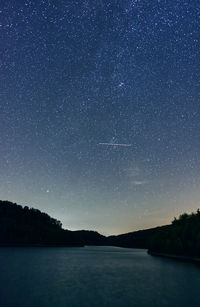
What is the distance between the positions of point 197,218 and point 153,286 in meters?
90.9

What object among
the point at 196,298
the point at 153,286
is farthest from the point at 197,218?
the point at 196,298

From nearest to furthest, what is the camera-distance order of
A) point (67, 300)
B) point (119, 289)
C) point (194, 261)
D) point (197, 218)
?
point (67, 300), point (119, 289), point (194, 261), point (197, 218)

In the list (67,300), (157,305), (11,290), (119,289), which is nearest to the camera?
(157,305)

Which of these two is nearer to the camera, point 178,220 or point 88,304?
point 88,304

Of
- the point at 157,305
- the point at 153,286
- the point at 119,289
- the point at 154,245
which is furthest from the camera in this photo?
the point at 154,245

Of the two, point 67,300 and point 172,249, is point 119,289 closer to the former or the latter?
point 67,300

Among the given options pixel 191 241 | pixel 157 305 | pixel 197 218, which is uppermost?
pixel 197 218

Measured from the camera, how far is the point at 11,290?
137 ft

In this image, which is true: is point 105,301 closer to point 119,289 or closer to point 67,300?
point 67,300

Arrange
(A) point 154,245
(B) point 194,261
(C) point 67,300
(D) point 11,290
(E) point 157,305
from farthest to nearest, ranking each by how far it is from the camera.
A: (A) point 154,245 → (B) point 194,261 → (D) point 11,290 → (C) point 67,300 → (E) point 157,305

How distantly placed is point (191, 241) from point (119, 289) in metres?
77.8

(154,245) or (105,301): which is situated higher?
(154,245)

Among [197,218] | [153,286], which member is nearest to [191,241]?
[197,218]

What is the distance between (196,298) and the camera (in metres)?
38.4
